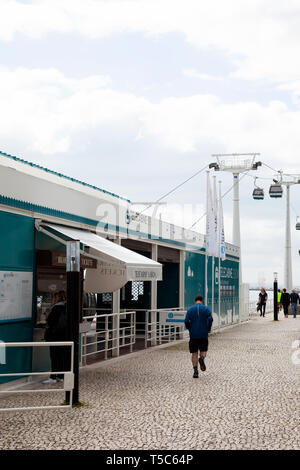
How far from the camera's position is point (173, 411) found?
822cm

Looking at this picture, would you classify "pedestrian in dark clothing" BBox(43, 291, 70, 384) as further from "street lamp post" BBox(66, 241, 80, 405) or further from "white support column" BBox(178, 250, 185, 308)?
"white support column" BBox(178, 250, 185, 308)

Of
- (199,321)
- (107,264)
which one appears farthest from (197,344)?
(107,264)

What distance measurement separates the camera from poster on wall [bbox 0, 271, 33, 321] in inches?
392

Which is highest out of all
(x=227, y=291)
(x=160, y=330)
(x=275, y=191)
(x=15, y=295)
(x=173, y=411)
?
(x=275, y=191)

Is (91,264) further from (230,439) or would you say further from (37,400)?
(230,439)

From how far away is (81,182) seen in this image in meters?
14.3

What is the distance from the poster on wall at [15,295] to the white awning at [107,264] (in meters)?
0.91

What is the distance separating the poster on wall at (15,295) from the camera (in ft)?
32.7

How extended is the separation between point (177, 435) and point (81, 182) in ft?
27.0

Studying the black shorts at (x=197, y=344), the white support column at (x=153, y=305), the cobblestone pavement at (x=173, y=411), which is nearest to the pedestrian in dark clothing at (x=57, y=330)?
the cobblestone pavement at (x=173, y=411)

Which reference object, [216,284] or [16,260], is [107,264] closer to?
[16,260]

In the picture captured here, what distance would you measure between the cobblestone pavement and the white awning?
158 centimetres

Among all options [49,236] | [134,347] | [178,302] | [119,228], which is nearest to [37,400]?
[49,236]

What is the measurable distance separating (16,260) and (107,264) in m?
2.29
